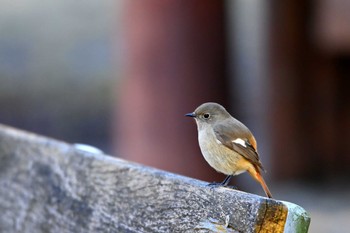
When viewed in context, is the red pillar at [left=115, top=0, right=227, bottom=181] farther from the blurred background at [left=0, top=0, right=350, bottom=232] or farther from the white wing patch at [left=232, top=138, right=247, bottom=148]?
the white wing patch at [left=232, top=138, right=247, bottom=148]

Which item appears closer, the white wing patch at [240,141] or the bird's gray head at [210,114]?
the white wing patch at [240,141]

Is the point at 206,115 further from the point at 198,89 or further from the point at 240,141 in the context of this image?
the point at 198,89

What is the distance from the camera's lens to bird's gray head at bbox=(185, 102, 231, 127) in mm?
3073

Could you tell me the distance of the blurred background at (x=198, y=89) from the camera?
5836 millimetres

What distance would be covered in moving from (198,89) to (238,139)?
2.95 m

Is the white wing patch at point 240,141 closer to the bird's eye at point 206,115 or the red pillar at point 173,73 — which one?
the bird's eye at point 206,115

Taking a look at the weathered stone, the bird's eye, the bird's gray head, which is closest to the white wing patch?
the bird's gray head

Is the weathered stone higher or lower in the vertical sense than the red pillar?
higher

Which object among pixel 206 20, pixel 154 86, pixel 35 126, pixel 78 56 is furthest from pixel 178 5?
pixel 78 56

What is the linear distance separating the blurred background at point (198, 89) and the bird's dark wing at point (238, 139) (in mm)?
2692

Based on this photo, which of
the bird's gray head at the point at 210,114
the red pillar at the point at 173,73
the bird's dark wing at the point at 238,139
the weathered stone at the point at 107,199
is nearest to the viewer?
the weathered stone at the point at 107,199

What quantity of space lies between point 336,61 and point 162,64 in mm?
2535

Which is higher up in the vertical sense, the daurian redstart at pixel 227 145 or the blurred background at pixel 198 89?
the daurian redstart at pixel 227 145

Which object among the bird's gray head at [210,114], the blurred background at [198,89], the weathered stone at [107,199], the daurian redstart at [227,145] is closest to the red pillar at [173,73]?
the blurred background at [198,89]
